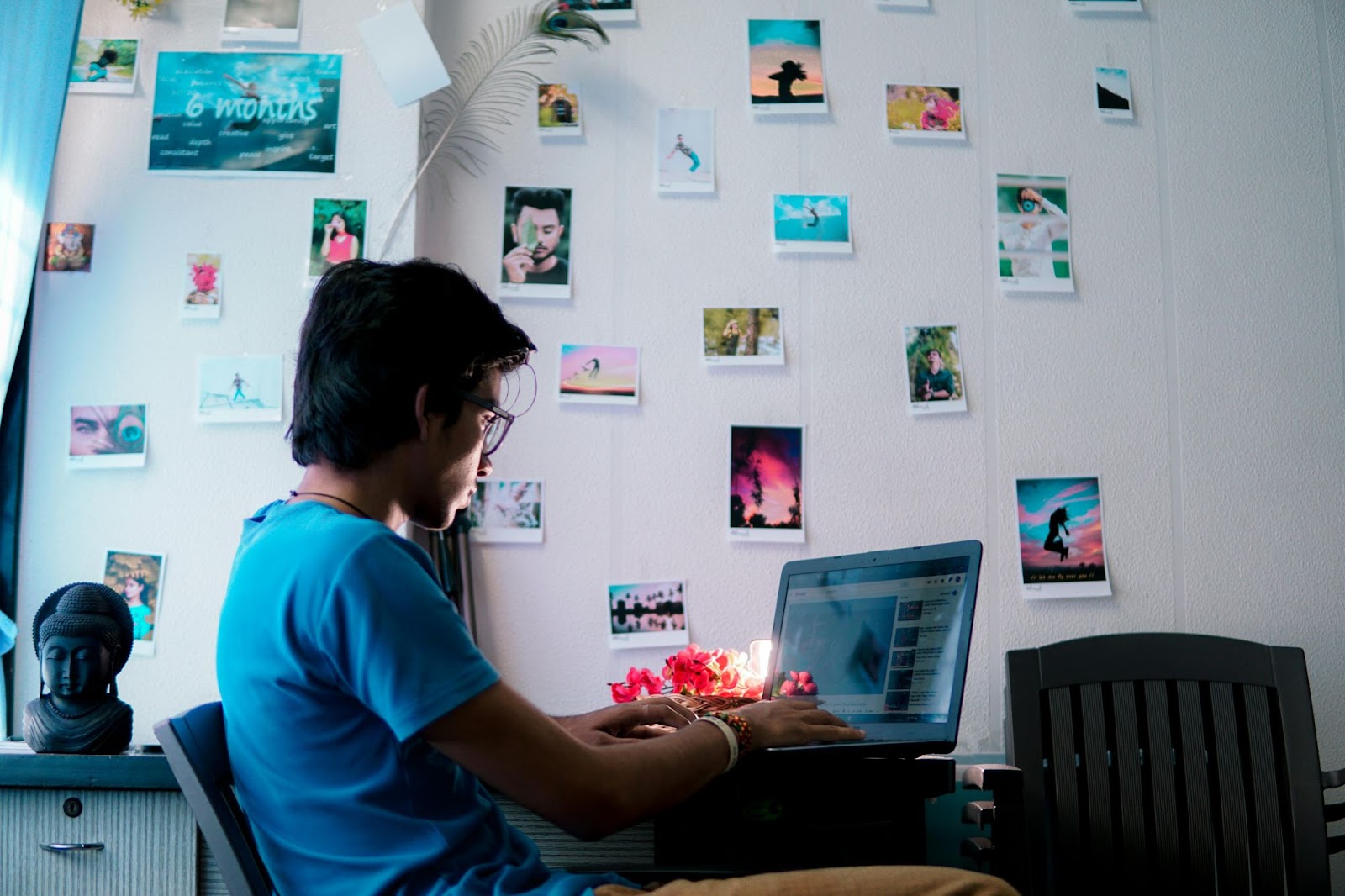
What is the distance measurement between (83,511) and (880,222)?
177 cm

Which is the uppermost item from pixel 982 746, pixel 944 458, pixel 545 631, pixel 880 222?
pixel 880 222

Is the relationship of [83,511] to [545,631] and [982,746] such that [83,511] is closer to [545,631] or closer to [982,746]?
[545,631]

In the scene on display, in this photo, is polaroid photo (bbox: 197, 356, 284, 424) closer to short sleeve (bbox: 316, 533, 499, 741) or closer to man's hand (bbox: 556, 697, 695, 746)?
→ man's hand (bbox: 556, 697, 695, 746)

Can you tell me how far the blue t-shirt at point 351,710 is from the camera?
37.8 inches

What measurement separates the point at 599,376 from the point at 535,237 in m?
0.34

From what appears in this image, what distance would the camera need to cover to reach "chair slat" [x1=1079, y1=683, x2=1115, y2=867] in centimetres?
205

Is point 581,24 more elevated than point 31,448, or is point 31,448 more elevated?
point 581,24

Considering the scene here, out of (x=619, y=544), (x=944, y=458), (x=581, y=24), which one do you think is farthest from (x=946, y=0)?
(x=619, y=544)

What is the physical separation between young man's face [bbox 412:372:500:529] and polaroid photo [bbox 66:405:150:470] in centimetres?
134

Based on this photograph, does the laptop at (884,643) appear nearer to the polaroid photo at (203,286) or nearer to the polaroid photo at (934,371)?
the polaroid photo at (934,371)

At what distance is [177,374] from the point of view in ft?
7.57

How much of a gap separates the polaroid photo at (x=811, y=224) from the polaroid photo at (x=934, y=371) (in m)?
0.25

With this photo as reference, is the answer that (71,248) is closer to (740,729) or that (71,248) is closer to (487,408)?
(487,408)

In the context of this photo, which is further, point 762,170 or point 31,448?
point 762,170
